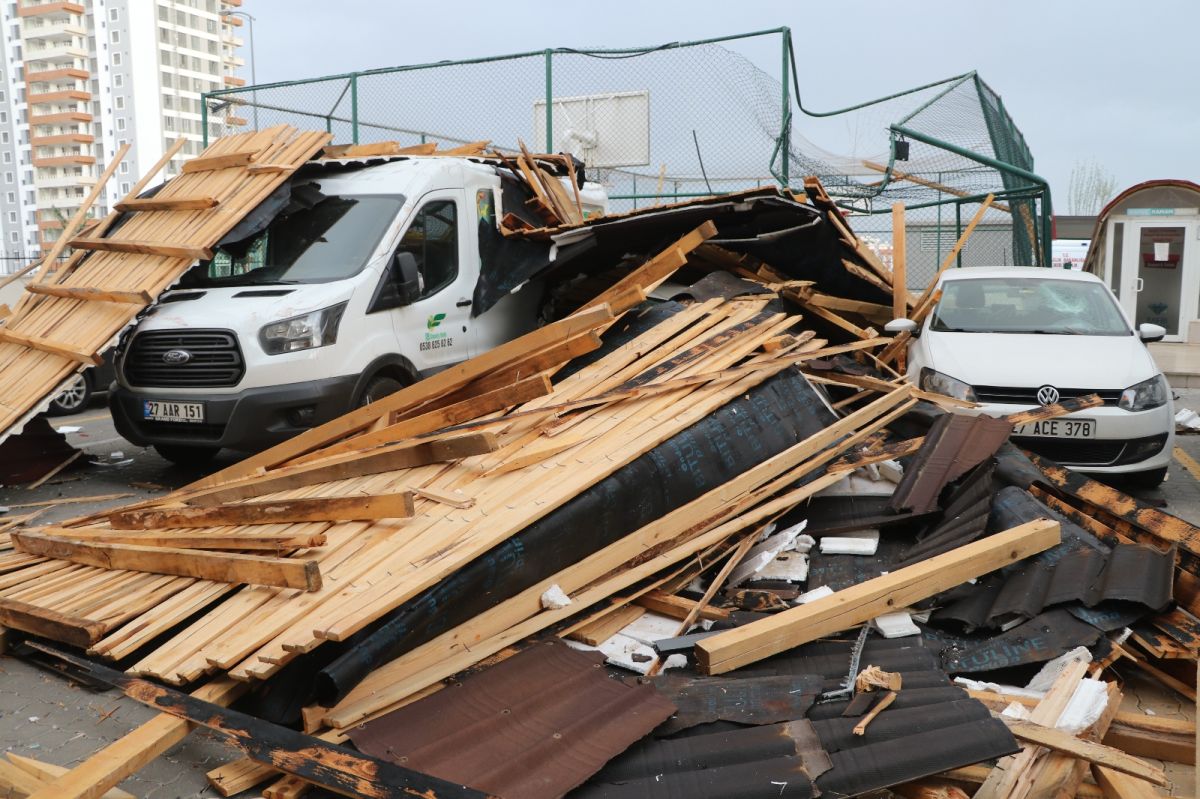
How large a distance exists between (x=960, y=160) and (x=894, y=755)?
1156 cm

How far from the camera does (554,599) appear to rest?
4.64 metres

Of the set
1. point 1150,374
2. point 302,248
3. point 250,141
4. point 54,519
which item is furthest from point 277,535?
point 1150,374

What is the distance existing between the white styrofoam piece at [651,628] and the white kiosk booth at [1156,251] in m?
16.8

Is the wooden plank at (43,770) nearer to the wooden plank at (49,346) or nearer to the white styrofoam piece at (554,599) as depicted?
the white styrofoam piece at (554,599)

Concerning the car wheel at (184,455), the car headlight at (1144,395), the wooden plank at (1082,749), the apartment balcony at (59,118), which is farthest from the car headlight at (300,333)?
the apartment balcony at (59,118)

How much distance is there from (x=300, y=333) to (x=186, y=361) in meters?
0.98

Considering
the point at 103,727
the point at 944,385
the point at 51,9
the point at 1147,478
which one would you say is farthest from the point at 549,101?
the point at 51,9

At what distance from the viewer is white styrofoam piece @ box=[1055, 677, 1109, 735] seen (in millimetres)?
3695

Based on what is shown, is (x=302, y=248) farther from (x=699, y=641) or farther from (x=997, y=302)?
(x=997, y=302)

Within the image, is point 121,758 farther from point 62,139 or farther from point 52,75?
point 52,75

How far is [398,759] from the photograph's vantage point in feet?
11.7

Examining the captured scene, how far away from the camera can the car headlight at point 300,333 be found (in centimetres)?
746

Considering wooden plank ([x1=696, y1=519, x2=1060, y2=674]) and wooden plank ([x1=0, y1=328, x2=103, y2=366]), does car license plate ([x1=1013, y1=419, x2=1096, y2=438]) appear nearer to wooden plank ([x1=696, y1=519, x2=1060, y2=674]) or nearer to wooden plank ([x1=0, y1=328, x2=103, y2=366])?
wooden plank ([x1=696, y1=519, x2=1060, y2=674])

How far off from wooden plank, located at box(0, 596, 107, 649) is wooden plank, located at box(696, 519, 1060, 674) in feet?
9.14
